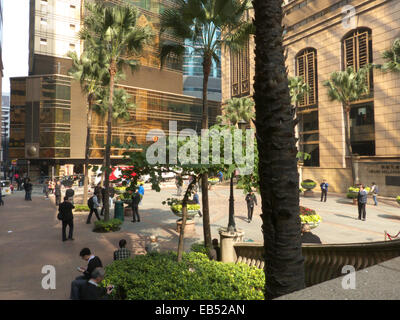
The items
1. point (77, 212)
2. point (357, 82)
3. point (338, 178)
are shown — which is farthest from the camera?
point (338, 178)

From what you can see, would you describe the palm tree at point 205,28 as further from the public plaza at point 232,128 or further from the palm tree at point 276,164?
the palm tree at point 276,164

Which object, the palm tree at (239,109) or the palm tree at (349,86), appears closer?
the palm tree at (349,86)

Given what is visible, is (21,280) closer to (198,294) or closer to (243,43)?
(198,294)

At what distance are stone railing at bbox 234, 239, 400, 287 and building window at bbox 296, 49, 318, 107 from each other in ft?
102

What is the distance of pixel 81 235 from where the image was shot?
12.0m

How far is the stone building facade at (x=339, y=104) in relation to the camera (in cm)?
2562

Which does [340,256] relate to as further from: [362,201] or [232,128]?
[362,201]

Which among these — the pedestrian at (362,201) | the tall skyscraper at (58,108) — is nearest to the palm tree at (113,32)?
the pedestrian at (362,201)

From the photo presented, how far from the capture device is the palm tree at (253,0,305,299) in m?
2.90

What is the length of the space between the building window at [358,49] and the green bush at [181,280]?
29.6 m

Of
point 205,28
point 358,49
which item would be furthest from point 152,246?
point 358,49

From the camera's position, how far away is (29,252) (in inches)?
374
